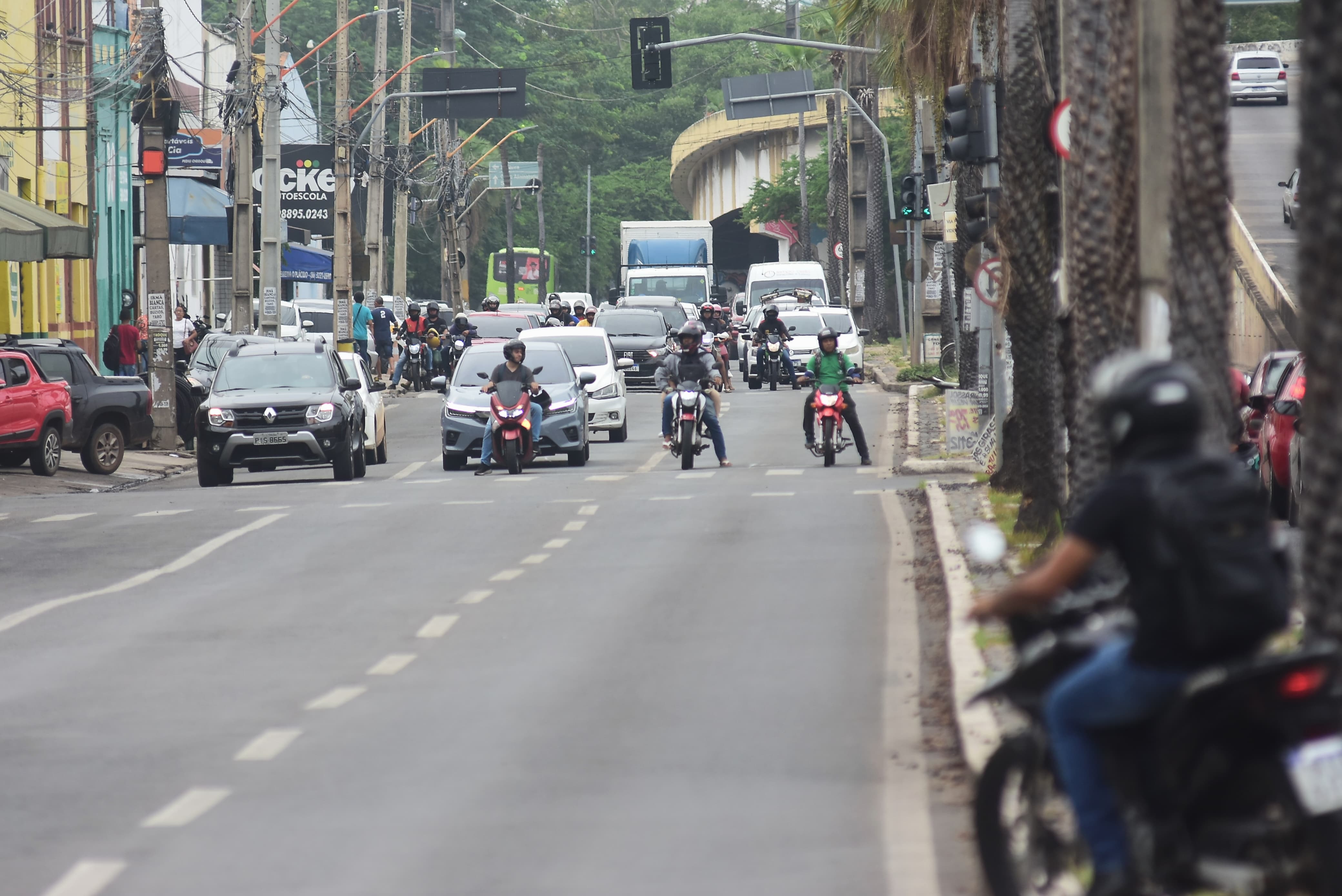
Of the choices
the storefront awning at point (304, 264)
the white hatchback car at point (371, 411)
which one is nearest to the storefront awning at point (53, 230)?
the white hatchback car at point (371, 411)

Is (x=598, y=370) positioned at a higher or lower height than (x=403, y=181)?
lower

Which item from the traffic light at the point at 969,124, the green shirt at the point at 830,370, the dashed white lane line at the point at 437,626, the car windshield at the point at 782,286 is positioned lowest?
the dashed white lane line at the point at 437,626

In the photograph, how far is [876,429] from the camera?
32969 mm

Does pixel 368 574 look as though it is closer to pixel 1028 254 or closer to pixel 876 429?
pixel 1028 254

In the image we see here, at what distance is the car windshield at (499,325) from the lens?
154ft

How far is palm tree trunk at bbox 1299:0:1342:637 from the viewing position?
609cm

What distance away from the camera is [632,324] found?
46562 mm

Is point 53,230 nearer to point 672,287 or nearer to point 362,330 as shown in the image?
point 362,330

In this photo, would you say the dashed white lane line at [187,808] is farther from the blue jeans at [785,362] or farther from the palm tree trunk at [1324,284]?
the blue jeans at [785,362]

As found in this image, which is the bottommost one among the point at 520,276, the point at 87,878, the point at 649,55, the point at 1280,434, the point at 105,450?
the point at 87,878

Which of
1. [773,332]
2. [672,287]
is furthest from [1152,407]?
[672,287]

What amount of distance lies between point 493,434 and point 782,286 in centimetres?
3622

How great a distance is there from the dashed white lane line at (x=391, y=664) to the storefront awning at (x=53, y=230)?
817 inches

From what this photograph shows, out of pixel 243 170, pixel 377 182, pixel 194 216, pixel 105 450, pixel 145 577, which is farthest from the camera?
pixel 377 182
